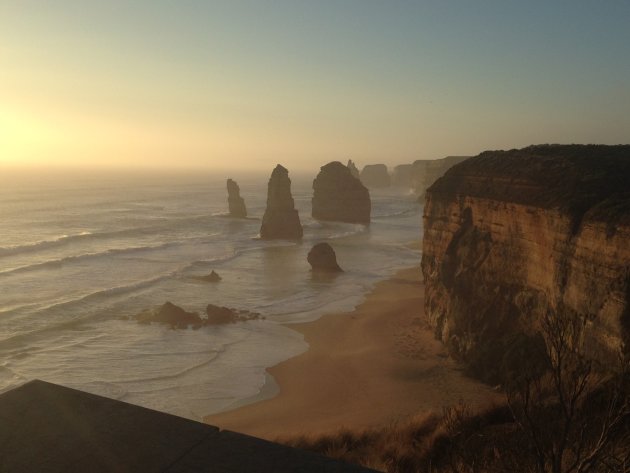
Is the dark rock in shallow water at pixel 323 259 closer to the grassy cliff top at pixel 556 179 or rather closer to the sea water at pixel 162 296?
the sea water at pixel 162 296

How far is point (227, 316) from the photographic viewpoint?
3053 centimetres

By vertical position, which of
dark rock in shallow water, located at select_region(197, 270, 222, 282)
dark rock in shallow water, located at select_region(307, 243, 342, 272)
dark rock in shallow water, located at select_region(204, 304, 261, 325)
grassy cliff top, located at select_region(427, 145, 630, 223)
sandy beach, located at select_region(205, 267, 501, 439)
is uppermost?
grassy cliff top, located at select_region(427, 145, 630, 223)

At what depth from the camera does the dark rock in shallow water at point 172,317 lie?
29.5 m

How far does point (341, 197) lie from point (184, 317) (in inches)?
2396

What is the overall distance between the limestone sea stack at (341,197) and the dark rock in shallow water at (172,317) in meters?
59.3

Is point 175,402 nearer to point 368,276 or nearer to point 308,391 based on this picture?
point 308,391

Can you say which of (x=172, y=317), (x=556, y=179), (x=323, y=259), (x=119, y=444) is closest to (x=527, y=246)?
(x=556, y=179)

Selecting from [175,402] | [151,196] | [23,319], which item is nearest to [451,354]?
[175,402]

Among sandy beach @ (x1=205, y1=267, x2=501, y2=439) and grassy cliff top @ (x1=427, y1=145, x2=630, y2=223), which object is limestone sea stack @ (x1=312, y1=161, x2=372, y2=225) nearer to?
sandy beach @ (x1=205, y1=267, x2=501, y2=439)

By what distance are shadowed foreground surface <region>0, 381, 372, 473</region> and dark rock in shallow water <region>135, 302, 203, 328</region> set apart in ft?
86.9

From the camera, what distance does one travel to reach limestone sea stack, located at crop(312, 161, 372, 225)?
88125 mm

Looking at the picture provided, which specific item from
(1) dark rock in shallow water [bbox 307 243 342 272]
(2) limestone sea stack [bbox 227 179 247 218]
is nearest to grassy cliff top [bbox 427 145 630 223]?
(1) dark rock in shallow water [bbox 307 243 342 272]

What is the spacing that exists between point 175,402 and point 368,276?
2678 centimetres

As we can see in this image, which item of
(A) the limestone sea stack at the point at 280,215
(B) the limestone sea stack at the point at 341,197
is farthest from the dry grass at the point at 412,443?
(B) the limestone sea stack at the point at 341,197
